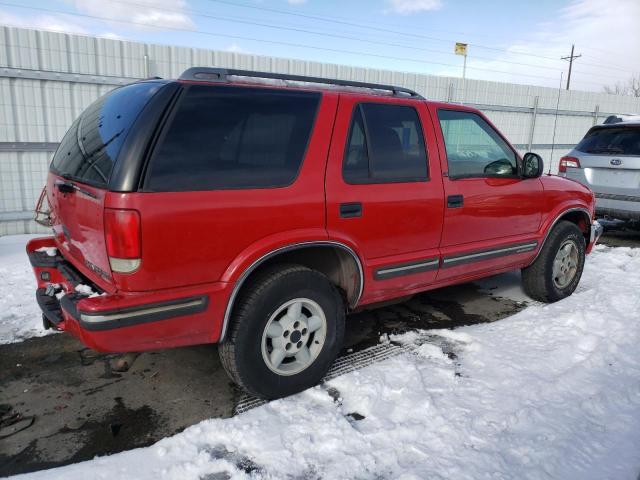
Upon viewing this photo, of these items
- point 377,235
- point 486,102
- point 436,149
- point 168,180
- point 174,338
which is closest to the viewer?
point 168,180

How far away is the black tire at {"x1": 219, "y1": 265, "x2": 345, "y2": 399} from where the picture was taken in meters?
2.69

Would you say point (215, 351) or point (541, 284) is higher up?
point (541, 284)

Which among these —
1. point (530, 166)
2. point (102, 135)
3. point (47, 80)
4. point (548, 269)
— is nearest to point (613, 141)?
point (548, 269)

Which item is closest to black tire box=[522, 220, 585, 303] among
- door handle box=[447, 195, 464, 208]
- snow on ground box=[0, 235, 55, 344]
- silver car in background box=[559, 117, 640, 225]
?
door handle box=[447, 195, 464, 208]

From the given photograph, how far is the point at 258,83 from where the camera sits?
2.79 metres

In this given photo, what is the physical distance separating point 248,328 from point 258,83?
1.44 metres

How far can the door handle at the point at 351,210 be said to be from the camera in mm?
2926

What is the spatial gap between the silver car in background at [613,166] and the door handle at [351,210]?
566 cm

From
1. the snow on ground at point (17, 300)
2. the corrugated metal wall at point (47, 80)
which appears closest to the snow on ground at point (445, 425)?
the snow on ground at point (17, 300)

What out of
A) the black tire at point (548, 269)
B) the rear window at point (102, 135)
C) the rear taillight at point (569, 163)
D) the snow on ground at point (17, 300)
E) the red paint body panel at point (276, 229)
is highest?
the rear window at point (102, 135)

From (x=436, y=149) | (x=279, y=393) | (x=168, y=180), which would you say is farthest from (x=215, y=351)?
(x=436, y=149)

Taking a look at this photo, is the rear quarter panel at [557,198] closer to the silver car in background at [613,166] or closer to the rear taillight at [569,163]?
the silver car in background at [613,166]

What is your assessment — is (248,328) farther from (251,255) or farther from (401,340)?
(401,340)

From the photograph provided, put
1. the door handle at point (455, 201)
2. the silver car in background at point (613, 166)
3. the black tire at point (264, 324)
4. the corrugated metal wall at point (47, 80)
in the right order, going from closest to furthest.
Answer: the black tire at point (264, 324), the door handle at point (455, 201), the corrugated metal wall at point (47, 80), the silver car in background at point (613, 166)
